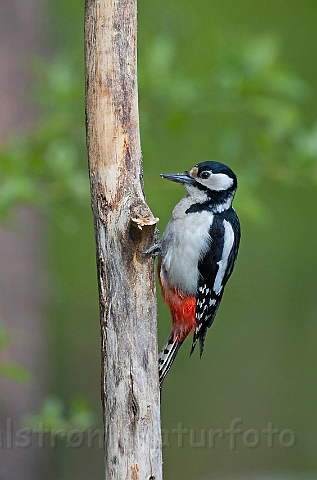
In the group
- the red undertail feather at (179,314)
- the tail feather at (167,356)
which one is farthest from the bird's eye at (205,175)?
the tail feather at (167,356)

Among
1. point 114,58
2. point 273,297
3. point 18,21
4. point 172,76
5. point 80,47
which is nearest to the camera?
point 114,58

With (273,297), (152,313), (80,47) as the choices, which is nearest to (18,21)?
(80,47)

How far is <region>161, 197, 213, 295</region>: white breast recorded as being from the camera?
9.85 feet

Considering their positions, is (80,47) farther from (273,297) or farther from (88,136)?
(273,297)

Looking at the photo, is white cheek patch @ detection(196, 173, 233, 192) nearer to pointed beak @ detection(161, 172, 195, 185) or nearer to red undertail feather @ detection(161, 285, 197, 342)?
pointed beak @ detection(161, 172, 195, 185)

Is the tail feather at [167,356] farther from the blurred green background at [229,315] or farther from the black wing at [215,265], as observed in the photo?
the blurred green background at [229,315]

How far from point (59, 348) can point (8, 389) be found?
5.98ft

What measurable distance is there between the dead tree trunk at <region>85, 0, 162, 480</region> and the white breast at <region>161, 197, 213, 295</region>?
0.81m

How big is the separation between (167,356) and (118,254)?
0.77 m

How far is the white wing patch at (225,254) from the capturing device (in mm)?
3051

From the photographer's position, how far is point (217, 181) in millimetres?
2977

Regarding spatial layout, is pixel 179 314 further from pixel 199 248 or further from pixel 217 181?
pixel 217 181

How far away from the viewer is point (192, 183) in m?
3.02

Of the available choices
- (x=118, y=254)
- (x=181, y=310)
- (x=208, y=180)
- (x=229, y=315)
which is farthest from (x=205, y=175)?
(x=229, y=315)
